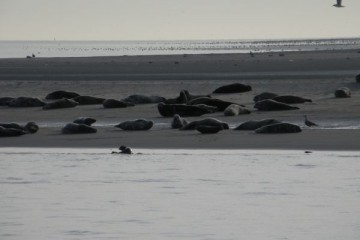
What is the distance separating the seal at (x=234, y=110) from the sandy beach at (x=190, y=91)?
5.8 inches

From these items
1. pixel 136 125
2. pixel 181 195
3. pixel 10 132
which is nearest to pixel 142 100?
pixel 136 125

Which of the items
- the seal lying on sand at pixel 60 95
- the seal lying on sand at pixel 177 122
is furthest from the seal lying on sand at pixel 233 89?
the seal lying on sand at pixel 177 122

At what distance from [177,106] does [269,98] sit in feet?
11.0

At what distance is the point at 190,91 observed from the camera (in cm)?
2930

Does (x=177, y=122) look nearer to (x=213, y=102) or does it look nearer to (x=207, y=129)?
(x=207, y=129)

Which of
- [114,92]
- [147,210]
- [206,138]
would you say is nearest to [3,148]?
[206,138]

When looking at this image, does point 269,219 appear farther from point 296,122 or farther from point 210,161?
point 296,122

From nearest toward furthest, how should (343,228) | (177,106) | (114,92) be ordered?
(343,228), (177,106), (114,92)

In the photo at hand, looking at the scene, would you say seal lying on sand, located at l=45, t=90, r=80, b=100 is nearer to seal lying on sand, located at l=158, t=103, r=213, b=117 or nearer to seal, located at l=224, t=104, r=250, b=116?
seal lying on sand, located at l=158, t=103, r=213, b=117

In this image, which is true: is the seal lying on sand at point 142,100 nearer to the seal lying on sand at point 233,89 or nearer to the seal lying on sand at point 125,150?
the seal lying on sand at point 233,89

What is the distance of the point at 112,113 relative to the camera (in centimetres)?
2320

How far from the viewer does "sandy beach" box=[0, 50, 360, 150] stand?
1802 centimetres

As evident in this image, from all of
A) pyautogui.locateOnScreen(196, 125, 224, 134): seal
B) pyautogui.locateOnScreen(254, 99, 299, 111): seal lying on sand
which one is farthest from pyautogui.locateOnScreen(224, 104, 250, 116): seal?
pyautogui.locateOnScreen(196, 125, 224, 134): seal

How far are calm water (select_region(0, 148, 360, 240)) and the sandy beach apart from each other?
4.79ft
